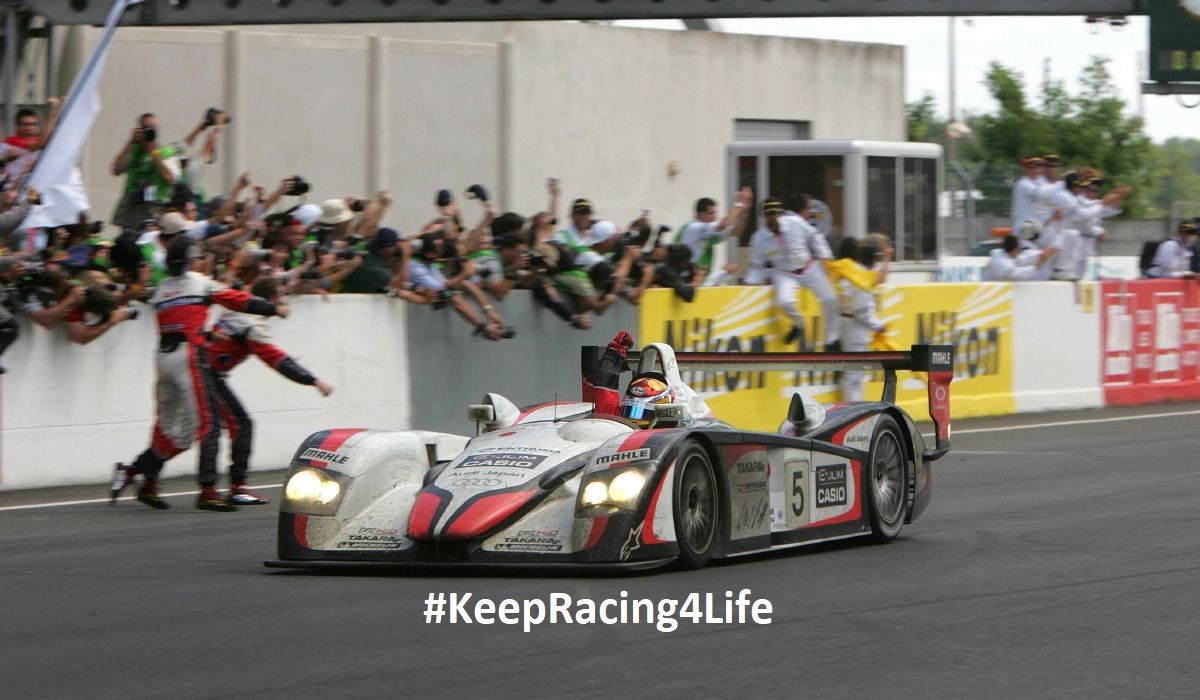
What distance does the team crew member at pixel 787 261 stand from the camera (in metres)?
17.2

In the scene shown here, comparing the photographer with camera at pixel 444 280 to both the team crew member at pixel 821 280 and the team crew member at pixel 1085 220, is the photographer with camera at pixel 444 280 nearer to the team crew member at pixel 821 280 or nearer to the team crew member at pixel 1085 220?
the team crew member at pixel 821 280

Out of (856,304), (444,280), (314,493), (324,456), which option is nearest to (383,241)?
(444,280)

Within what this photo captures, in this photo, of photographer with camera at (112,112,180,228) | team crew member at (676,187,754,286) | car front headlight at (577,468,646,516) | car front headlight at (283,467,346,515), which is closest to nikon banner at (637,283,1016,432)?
team crew member at (676,187,754,286)

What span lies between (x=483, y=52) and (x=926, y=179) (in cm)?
615

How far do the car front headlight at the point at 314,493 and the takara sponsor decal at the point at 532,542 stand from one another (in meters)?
0.89

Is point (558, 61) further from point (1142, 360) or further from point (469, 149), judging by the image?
point (1142, 360)

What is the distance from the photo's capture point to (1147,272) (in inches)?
868

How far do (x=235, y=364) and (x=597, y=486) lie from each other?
187 inches

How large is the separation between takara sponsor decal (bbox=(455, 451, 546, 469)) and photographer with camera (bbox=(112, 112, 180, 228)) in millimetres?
7432

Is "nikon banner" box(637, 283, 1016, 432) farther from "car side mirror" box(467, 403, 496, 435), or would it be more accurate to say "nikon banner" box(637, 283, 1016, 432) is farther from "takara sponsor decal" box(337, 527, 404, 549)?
"takara sponsor decal" box(337, 527, 404, 549)

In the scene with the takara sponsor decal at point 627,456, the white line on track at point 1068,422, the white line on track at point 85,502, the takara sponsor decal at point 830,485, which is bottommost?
the white line on track at point 85,502

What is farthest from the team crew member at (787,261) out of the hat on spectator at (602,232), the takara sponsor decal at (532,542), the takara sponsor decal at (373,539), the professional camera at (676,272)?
the takara sponsor decal at (532,542)

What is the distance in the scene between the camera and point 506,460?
816 centimetres

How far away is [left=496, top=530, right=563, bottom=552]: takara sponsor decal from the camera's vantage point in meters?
7.75
